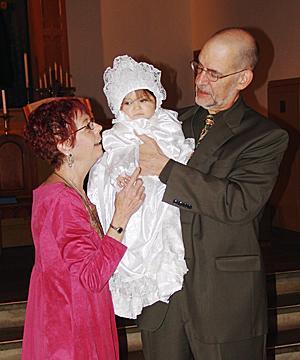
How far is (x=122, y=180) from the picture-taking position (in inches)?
78.6

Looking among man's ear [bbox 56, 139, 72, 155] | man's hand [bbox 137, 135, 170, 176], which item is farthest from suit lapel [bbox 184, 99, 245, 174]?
man's ear [bbox 56, 139, 72, 155]

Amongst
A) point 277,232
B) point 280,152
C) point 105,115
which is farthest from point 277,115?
point 280,152

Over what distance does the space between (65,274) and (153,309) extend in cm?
33

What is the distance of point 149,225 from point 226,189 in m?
0.29

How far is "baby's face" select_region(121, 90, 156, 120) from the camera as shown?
2037 mm

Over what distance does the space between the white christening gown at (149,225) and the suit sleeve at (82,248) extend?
141 mm

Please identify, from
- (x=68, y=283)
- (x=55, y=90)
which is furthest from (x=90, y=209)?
(x=55, y=90)

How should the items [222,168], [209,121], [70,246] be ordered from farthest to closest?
[209,121] < [222,168] < [70,246]

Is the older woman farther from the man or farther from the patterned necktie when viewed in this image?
the patterned necktie

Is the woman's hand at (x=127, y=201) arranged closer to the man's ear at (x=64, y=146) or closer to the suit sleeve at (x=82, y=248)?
the suit sleeve at (x=82, y=248)

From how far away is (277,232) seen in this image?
238 inches

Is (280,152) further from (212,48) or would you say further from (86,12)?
(86,12)

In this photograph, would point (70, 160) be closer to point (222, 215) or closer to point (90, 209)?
point (90, 209)

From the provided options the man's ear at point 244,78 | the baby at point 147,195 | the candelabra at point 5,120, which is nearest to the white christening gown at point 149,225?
the baby at point 147,195
